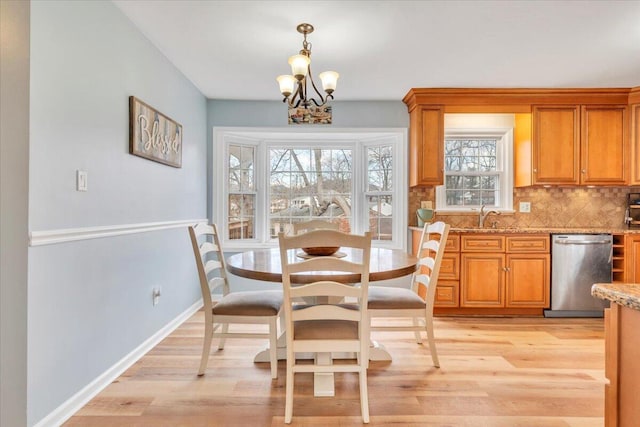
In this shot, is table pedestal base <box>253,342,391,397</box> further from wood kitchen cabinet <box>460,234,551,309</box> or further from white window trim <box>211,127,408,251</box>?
white window trim <box>211,127,408,251</box>

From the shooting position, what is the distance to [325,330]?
1746 millimetres

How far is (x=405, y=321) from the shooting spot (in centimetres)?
334

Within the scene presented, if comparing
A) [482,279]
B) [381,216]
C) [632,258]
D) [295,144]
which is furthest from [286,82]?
[632,258]

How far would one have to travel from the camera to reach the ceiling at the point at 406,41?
2166 mm

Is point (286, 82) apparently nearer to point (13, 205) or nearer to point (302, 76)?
point (302, 76)

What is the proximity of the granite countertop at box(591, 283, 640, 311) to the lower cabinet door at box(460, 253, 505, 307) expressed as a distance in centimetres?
254

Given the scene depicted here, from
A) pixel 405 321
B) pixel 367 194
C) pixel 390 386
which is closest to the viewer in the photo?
pixel 390 386

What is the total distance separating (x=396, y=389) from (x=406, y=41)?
93.3 inches

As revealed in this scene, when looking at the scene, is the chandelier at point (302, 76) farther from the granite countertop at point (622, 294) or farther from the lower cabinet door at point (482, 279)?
the lower cabinet door at point (482, 279)

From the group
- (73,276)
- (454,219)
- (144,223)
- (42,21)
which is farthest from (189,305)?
(454,219)

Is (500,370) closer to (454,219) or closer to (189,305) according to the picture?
(454,219)

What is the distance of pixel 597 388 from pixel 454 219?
6.98 ft

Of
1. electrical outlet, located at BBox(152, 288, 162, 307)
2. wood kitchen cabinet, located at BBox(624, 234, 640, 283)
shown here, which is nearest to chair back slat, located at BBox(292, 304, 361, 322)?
electrical outlet, located at BBox(152, 288, 162, 307)

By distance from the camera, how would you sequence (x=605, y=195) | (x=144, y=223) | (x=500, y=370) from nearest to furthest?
1. (x=500, y=370)
2. (x=144, y=223)
3. (x=605, y=195)
